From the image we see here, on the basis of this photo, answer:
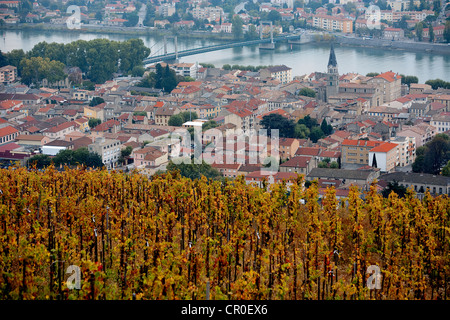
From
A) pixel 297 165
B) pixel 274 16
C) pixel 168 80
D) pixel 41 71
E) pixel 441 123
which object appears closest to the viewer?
pixel 297 165

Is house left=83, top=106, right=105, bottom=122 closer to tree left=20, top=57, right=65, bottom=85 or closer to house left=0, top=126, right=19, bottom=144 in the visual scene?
house left=0, top=126, right=19, bottom=144

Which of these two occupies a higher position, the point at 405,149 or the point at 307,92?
the point at 307,92

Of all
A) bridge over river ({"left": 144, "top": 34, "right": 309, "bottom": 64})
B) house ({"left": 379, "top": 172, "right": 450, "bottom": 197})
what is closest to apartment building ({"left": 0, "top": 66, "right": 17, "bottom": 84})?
bridge over river ({"left": 144, "top": 34, "right": 309, "bottom": 64})

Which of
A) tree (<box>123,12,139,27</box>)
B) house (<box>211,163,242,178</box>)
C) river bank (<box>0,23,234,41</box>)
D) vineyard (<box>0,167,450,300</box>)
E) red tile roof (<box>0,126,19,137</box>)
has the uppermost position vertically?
tree (<box>123,12,139,27</box>)

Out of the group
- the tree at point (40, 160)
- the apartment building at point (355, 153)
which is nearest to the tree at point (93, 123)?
the tree at point (40, 160)

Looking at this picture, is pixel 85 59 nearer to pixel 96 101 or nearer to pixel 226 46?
pixel 96 101

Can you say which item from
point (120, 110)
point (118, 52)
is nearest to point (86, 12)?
point (118, 52)

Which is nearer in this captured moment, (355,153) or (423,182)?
(423,182)

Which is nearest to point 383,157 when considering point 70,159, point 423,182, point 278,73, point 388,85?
point 423,182
